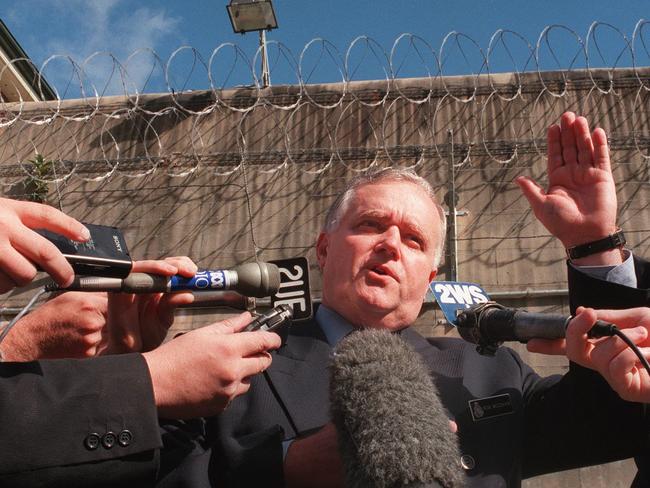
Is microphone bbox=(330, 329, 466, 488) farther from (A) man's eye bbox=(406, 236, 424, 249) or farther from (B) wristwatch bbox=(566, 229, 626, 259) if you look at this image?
(A) man's eye bbox=(406, 236, 424, 249)

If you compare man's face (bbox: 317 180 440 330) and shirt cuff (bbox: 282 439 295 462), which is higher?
man's face (bbox: 317 180 440 330)

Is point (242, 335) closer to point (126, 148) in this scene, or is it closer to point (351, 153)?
point (351, 153)

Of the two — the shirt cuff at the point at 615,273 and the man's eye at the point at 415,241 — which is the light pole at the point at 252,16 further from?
the shirt cuff at the point at 615,273

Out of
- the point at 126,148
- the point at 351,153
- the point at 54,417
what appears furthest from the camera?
the point at 126,148

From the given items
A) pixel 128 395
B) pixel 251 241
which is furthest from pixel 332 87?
pixel 128 395

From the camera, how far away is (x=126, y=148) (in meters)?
10.1

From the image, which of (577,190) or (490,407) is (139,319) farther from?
(577,190)

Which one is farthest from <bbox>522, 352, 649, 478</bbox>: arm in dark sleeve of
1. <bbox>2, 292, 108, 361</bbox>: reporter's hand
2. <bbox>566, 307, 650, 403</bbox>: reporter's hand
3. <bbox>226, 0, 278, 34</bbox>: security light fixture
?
<bbox>226, 0, 278, 34</bbox>: security light fixture

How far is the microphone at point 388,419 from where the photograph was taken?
51.2 inches

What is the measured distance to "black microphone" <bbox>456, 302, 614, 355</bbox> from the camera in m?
1.67

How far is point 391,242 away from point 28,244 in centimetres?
148

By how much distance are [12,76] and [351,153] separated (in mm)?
14933

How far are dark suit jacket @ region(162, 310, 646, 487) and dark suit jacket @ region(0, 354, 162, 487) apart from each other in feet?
1.46

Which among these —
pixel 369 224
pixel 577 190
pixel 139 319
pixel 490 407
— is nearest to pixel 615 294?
pixel 577 190
